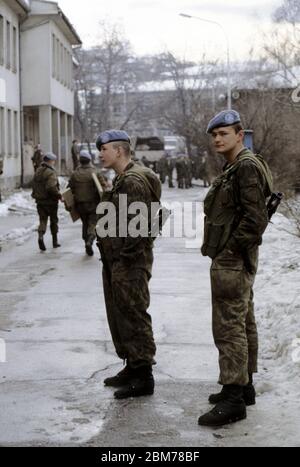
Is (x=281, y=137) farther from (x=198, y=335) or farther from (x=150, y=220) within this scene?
(x=150, y=220)

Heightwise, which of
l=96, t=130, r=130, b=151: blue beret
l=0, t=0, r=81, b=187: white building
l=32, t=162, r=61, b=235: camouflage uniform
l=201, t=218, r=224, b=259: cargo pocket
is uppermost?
l=0, t=0, r=81, b=187: white building

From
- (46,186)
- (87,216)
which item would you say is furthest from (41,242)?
(87,216)

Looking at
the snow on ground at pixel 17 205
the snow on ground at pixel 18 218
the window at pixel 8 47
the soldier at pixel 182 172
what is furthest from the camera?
the soldier at pixel 182 172

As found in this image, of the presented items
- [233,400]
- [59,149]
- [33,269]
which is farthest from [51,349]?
[59,149]

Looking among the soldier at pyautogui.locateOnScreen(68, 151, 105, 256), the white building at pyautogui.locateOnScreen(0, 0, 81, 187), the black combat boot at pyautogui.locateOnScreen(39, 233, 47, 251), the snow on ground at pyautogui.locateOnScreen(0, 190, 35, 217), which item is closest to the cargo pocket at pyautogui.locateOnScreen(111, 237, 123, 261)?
the soldier at pyautogui.locateOnScreen(68, 151, 105, 256)

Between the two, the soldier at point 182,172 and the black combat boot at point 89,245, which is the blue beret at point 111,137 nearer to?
the black combat boot at point 89,245

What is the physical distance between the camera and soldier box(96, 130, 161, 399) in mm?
6168

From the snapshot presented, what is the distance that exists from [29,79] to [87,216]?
24.6 meters

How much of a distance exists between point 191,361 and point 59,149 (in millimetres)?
37065

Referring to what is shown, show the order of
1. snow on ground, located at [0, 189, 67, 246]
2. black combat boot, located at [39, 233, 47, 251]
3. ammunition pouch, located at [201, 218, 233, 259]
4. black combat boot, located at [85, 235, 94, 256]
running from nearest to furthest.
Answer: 1. ammunition pouch, located at [201, 218, 233, 259]
2. black combat boot, located at [85, 235, 94, 256]
3. black combat boot, located at [39, 233, 47, 251]
4. snow on ground, located at [0, 189, 67, 246]

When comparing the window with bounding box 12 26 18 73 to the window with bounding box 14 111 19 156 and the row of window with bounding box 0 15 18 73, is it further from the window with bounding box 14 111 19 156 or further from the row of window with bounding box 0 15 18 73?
the window with bounding box 14 111 19 156

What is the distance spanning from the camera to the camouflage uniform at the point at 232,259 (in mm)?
5492

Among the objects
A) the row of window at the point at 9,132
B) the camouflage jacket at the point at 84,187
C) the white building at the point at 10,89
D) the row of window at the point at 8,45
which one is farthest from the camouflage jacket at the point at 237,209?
the row of window at the point at 8,45

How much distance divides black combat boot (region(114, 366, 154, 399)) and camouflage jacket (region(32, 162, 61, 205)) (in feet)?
30.6
